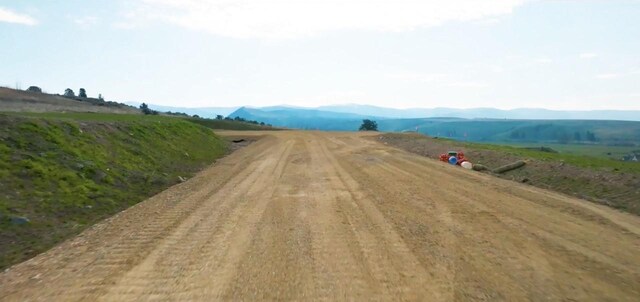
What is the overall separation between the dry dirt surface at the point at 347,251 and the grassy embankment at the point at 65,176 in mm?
770

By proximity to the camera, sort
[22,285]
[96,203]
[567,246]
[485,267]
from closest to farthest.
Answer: [22,285] → [485,267] → [567,246] → [96,203]

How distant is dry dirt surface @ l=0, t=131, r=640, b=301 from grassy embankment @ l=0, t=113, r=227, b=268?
2.53ft

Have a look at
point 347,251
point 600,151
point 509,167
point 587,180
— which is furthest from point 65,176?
point 600,151

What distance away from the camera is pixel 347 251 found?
7195 millimetres

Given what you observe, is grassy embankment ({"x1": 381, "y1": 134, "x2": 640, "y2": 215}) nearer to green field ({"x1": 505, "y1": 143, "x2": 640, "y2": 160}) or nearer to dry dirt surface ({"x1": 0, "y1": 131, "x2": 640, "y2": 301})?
dry dirt surface ({"x1": 0, "y1": 131, "x2": 640, "y2": 301})

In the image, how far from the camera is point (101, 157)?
15109 mm

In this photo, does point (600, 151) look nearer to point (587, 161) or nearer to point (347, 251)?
point (587, 161)

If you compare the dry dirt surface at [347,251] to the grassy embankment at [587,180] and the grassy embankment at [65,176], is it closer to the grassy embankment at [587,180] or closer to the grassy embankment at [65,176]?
the grassy embankment at [65,176]

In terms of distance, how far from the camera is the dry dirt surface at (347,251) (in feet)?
18.6

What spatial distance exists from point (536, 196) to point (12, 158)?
13.7 meters

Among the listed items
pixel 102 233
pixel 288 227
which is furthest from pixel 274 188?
pixel 102 233

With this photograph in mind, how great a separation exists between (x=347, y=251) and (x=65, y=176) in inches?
335

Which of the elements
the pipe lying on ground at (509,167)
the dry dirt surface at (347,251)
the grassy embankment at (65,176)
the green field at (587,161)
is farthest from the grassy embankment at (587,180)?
the grassy embankment at (65,176)

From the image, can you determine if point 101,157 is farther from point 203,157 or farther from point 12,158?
point 203,157
